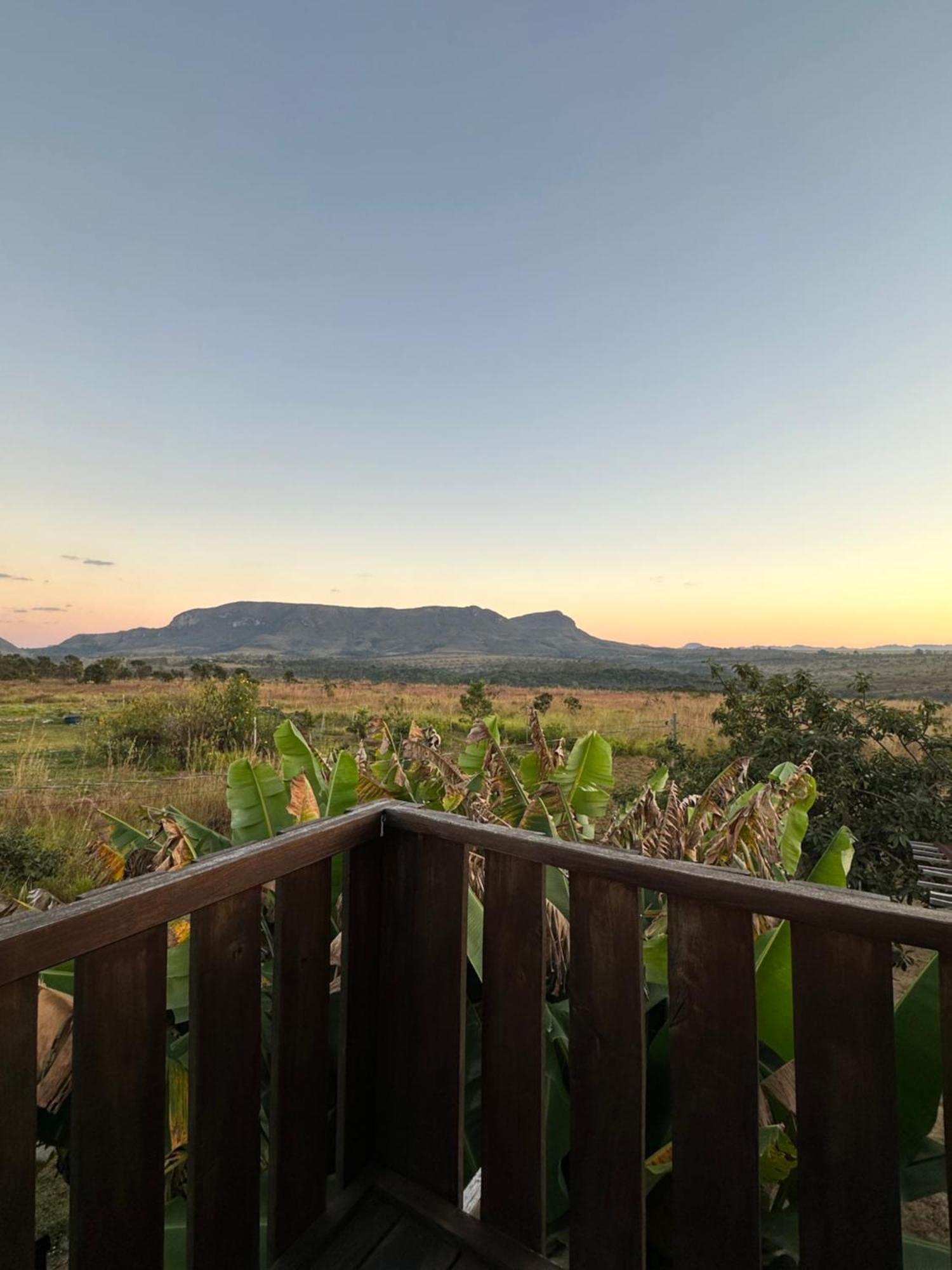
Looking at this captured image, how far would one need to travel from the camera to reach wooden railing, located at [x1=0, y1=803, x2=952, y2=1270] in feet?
2.92

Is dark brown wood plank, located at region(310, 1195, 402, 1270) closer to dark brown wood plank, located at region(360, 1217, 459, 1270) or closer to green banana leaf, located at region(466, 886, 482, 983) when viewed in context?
dark brown wood plank, located at region(360, 1217, 459, 1270)

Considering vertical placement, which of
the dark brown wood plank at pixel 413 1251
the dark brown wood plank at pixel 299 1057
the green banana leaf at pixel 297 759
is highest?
the green banana leaf at pixel 297 759

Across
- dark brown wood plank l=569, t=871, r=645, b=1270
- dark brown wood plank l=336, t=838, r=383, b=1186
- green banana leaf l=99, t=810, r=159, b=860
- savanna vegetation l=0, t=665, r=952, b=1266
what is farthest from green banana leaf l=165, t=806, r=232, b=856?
dark brown wood plank l=569, t=871, r=645, b=1270

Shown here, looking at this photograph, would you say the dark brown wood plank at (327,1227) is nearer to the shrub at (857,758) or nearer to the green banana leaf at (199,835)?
the green banana leaf at (199,835)

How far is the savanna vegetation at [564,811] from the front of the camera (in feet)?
4.76

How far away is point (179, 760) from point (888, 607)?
2233 centimetres

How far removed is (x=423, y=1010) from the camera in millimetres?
1402

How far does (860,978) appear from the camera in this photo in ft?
2.95

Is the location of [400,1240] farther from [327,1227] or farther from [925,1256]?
[925,1256]

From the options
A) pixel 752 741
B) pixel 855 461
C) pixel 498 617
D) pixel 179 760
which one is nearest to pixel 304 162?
pixel 179 760

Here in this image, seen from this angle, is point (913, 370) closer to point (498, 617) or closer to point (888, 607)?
point (888, 607)

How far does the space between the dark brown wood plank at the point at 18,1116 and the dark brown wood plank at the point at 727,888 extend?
791mm

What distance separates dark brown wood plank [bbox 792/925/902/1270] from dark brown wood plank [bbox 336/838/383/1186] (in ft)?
A: 3.13

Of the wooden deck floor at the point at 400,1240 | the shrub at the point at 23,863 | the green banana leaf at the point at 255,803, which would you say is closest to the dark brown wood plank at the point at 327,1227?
the wooden deck floor at the point at 400,1240
